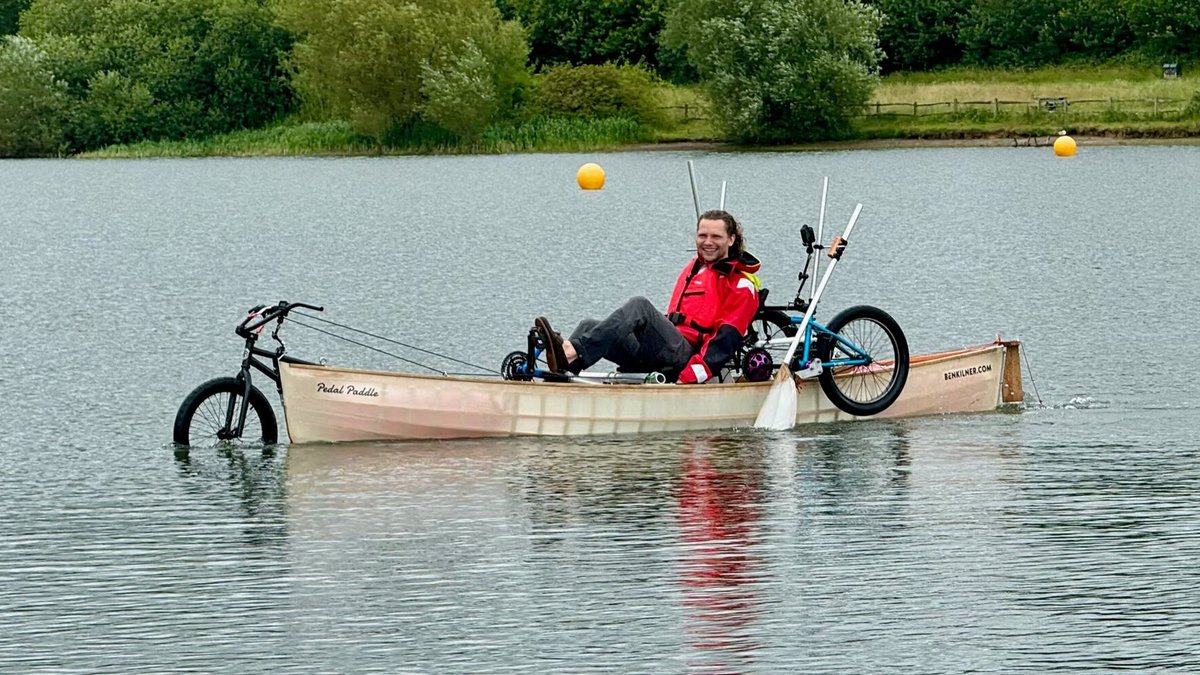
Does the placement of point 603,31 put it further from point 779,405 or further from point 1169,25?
point 779,405

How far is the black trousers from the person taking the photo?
47.3 feet

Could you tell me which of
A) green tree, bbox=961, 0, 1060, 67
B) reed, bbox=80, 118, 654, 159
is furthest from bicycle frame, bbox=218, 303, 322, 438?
green tree, bbox=961, 0, 1060, 67

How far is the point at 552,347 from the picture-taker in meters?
14.4

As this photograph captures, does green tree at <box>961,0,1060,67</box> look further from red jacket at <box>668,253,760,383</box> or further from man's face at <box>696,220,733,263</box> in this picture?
man's face at <box>696,220,733,263</box>

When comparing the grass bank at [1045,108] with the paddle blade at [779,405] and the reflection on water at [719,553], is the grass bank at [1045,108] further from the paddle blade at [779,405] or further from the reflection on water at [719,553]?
the reflection on water at [719,553]

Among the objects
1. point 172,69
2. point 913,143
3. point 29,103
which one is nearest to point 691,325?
point 913,143

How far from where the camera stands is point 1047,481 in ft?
43.5

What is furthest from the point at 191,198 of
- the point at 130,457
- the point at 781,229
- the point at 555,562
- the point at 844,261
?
the point at 555,562

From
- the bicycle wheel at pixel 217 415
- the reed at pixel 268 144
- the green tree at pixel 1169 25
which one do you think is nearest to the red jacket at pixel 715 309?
the bicycle wheel at pixel 217 415

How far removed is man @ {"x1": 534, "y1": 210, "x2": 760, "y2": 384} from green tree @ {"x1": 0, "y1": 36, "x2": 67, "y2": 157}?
8257 centimetres

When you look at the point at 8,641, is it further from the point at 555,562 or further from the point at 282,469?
the point at 282,469

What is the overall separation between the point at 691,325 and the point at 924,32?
8766 centimetres

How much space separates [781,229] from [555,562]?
3044 centimetres

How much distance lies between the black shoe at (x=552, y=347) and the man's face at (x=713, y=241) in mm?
1189
